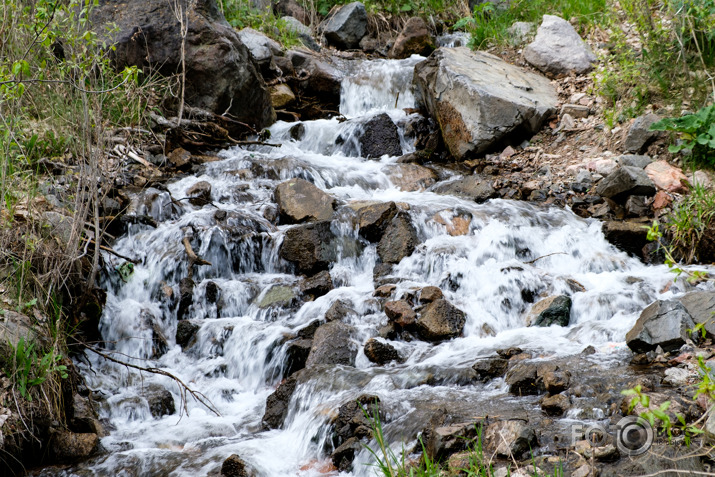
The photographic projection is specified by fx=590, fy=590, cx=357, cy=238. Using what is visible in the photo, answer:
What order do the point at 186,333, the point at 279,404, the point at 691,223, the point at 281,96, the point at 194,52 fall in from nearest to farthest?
the point at 279,404
the point at 186,333
the point at 691,223
the point at 194,52
the point at 281,96

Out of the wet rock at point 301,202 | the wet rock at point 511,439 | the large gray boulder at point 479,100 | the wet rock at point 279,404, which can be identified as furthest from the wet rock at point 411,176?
the wet rock at point 511,439

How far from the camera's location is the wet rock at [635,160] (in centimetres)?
624

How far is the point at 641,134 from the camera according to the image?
6527 mm

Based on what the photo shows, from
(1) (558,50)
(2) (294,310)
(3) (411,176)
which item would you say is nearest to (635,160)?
(3) (411,176)

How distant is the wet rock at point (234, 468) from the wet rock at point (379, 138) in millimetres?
5991

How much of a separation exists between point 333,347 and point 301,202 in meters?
2.54

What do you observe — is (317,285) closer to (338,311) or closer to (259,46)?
(338,311)

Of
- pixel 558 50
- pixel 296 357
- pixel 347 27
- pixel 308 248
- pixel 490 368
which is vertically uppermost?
pixel 347 27

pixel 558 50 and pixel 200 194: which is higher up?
pixel 558 50

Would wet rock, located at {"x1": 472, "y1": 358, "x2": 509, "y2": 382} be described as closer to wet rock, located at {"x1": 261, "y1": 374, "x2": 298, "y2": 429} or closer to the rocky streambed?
the rocky streambed

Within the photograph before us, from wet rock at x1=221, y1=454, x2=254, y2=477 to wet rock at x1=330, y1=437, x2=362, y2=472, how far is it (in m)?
0.46

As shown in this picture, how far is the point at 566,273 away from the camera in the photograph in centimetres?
548

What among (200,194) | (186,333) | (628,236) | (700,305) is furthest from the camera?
(200,194)

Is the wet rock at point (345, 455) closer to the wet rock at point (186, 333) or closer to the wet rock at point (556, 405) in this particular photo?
the wet rock at point (556, 405)
